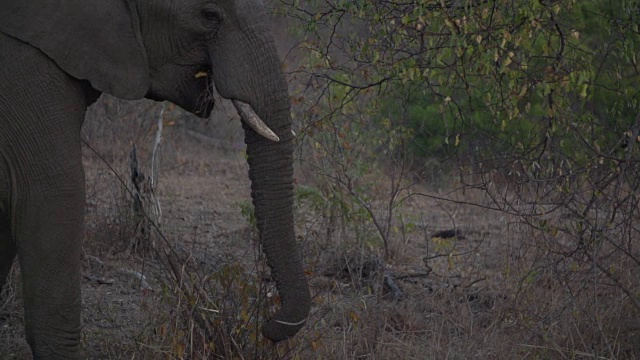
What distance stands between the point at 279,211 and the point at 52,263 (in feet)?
3.42

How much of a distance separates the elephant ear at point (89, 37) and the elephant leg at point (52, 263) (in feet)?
1.51

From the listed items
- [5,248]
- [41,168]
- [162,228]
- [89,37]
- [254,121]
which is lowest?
[162,228]

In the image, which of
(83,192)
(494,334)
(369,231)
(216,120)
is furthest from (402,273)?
(216,120)

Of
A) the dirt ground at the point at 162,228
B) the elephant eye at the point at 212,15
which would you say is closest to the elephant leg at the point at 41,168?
the dirt ground at the point at 162,228

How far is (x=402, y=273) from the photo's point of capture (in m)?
7.70

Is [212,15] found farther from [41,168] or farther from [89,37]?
[41,168]

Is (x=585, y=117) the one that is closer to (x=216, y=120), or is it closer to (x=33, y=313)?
(x=33, y=313)

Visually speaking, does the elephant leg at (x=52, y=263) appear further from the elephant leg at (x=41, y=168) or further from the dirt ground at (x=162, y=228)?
the dirt ground at (x=162, y=228)

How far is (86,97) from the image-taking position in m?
4.88

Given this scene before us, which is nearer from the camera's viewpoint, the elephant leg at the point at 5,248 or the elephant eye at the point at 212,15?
the elephant eye at the point at 212,15

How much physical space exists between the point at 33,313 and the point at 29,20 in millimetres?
1317

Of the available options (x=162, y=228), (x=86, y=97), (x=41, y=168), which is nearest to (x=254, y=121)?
(x=86, y=97)

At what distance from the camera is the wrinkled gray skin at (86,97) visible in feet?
15.1

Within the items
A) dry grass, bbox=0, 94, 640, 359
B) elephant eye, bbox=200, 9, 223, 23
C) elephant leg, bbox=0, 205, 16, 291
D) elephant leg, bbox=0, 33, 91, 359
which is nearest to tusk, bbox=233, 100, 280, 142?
elephant eye, bbox=200, 9, 223, 23
